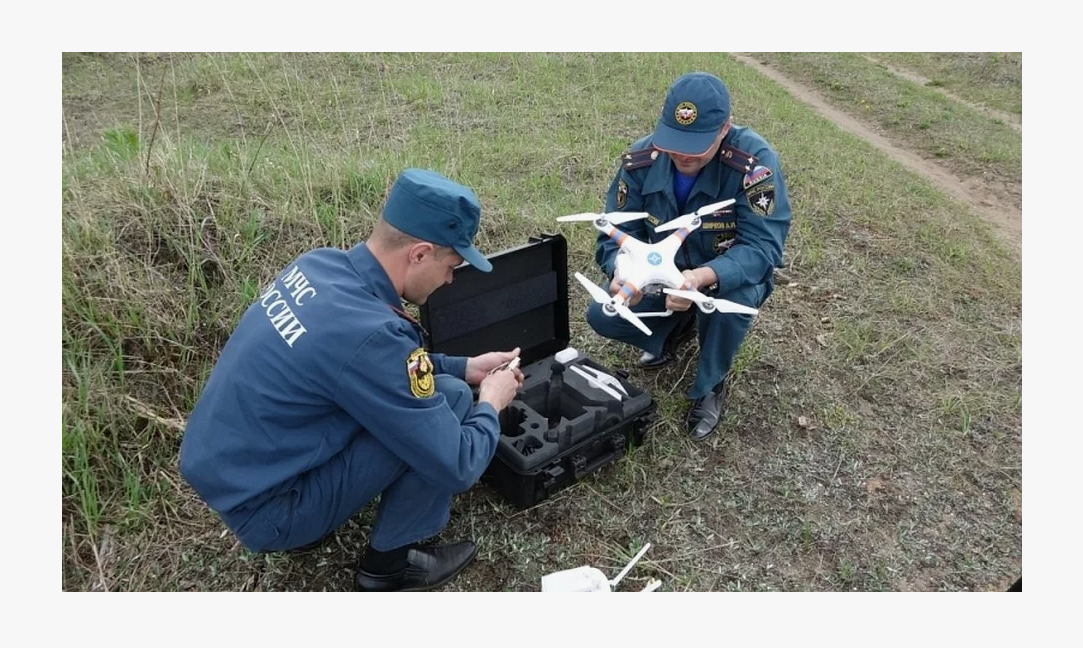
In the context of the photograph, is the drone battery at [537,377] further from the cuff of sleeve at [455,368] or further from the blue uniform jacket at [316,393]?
the blue uniform jacket at [316,393]

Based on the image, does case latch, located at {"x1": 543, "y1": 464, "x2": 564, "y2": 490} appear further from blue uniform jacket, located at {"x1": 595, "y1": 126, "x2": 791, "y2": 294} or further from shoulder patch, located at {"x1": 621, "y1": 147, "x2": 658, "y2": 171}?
shoulder patch, located at {"x1": 621, "y1": 147, "x2": 658, "y2": 171}

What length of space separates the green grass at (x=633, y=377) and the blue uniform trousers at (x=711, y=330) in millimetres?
271

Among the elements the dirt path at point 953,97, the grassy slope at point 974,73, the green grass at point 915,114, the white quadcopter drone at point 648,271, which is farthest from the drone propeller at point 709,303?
the grassy slope at point 974,73

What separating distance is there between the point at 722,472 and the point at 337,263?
183 centimetres

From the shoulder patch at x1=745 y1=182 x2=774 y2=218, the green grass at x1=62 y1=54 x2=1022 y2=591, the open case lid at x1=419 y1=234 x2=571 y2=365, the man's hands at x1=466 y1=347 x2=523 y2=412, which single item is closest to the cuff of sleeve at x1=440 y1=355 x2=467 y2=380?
the man's hands at x1=466 y1=347 x2=523 y2=412

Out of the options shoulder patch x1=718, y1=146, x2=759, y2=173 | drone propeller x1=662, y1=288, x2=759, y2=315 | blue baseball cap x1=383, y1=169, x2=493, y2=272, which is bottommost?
drone propeller x1=662, y1=288, x2=759, y2=315

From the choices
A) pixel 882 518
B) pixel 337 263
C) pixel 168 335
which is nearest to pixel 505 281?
pixel 337 263

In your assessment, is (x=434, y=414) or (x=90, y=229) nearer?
(x=434, y=414)

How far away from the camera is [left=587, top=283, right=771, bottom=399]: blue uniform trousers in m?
2.99

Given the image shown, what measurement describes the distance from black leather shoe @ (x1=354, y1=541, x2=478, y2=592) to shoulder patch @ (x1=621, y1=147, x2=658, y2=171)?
5.93 feet

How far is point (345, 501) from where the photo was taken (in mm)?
2045

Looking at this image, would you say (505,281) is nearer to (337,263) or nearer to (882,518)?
(337,263)

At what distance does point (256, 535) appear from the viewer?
1.98m

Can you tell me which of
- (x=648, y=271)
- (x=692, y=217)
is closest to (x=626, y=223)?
(x=692, y=217)
